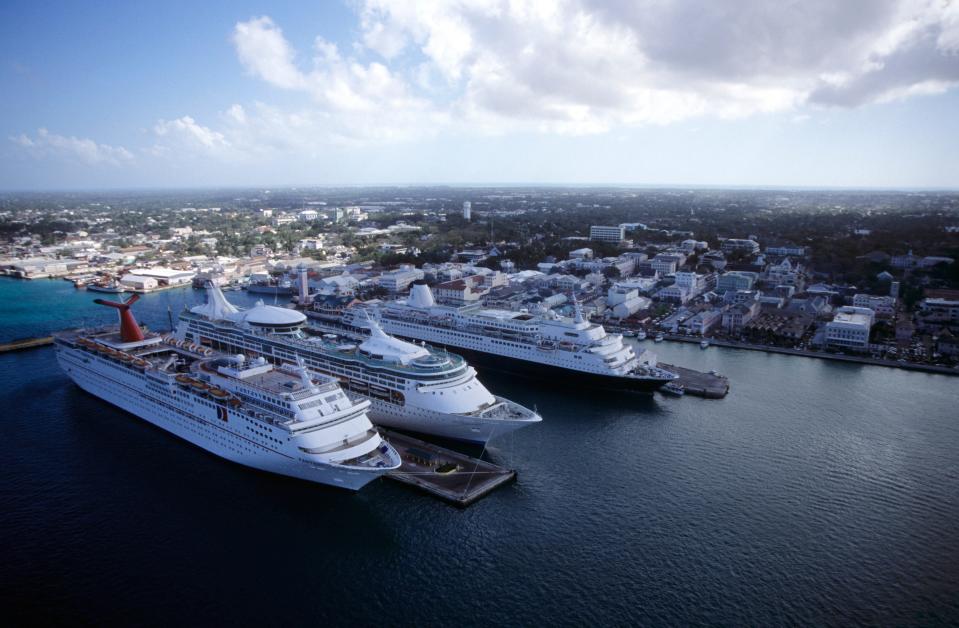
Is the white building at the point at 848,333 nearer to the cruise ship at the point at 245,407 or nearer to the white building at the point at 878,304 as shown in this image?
the white building at the point at 878,304

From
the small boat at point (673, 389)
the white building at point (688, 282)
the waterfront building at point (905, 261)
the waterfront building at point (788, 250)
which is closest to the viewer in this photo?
the small boat at point (673, 389)

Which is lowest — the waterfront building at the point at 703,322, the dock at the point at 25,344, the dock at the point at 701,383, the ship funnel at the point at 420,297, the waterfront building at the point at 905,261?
the dock at the point at 25,344

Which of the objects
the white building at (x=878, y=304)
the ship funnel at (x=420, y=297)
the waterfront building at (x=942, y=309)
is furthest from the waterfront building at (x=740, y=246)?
the ship funnel at (x=420, y=297)

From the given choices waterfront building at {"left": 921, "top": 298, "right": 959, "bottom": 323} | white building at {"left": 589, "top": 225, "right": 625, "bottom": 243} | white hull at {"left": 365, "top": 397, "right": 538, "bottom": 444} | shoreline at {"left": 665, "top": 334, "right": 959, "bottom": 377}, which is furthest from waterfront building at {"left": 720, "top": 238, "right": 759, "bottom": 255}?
white hull at {"left": 365, "top": 397, "right": 538, "bottom": 444}

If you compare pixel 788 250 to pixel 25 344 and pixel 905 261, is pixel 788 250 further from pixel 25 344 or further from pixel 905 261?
pixel 25 344

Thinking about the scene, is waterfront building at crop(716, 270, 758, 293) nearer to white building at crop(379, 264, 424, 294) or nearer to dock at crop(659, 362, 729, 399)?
dock at crop(659, 362, 729, 399)

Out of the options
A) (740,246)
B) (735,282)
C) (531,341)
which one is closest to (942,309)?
(735,282)
